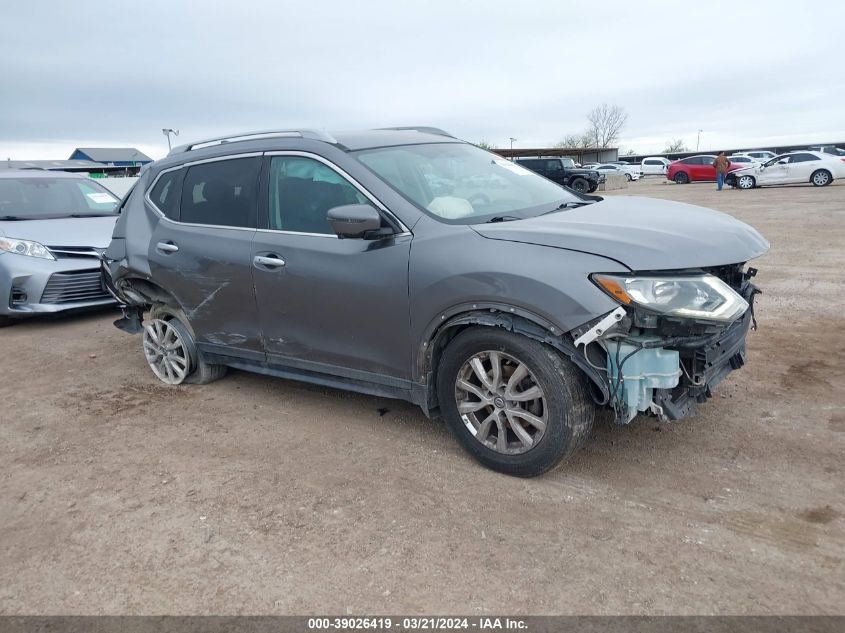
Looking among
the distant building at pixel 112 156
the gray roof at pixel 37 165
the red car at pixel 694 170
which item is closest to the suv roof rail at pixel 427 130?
the gray roof at pixel 37 165

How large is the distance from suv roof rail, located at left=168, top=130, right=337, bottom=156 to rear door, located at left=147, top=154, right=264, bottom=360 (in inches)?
6.8

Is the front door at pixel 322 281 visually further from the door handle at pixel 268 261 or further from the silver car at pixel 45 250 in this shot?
the silver car at pixel 45 250

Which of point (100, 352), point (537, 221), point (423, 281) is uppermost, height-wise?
point (537, 221)

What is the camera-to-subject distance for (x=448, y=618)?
2449mm

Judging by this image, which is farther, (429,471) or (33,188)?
(33,188)

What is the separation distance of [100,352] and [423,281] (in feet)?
14.1

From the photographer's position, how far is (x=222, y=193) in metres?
4.51

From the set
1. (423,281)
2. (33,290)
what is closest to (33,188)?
(33,290)

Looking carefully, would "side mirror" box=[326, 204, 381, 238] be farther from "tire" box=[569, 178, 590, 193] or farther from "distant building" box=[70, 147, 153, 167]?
"distant building" box=[70, 147, 153, 167]

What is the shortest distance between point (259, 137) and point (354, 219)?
1.40 m

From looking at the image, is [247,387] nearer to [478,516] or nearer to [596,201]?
[478,516]

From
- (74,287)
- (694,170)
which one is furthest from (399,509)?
(694,170)

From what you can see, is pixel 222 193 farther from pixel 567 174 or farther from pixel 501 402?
pixel 567 174

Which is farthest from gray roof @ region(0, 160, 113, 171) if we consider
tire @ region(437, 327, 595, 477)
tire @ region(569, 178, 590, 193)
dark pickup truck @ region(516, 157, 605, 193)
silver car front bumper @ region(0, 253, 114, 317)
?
tire @ region(569, 178, 590, 193)
